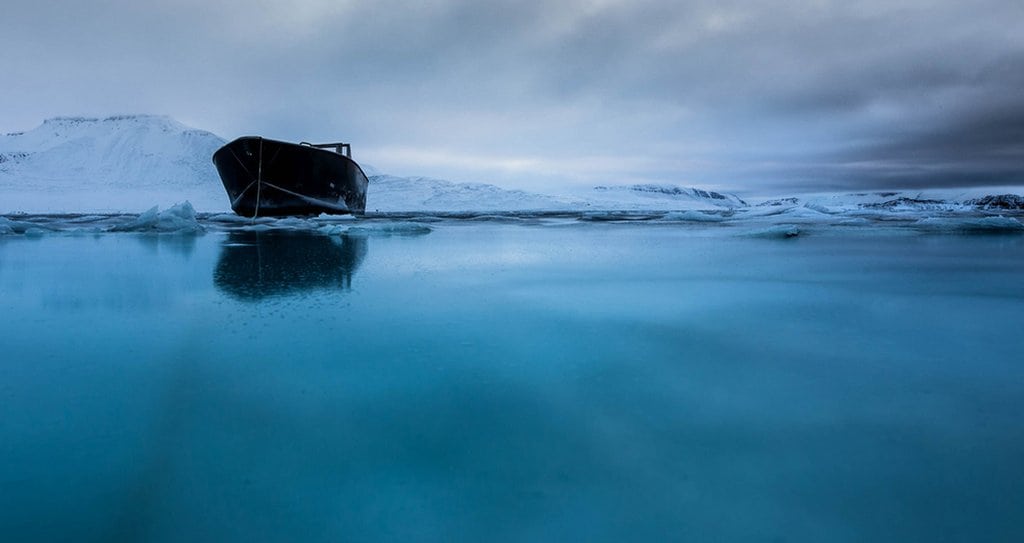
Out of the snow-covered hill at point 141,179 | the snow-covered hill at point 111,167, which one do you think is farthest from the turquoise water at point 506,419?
the snow-covered hill at point 111,167

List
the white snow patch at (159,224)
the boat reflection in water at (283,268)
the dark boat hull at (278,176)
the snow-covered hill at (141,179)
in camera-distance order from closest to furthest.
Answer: the boat reflection in water at (283,268)
the white snow patch at (159,224)
the dark boat hull at (278,176)
the snow-covered hill at (141,179)

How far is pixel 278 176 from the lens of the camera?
1650 centimetres

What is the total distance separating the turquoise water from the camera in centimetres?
120

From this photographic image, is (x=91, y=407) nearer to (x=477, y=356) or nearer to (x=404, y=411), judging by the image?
(x=404, y=411)

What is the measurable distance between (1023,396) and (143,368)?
128 inches

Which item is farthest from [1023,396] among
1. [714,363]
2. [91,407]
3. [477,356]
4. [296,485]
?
[91,407]

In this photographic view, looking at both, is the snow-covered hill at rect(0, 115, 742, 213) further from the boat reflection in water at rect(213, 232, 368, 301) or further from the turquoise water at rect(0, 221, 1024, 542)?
the turquoise water at rect(0, 221, 1024, 542)

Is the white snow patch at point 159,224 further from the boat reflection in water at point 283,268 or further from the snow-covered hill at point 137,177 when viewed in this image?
the snow-covered hill at point 137,177

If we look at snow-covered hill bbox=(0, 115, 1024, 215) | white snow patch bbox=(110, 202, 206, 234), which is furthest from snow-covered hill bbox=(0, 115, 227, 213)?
white snow patch bbox=(110, 202, 206, 234)

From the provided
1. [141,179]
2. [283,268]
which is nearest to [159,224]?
[283,268]

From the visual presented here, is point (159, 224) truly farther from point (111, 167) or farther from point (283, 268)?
point (111, 167)

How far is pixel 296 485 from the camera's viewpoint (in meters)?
1.29

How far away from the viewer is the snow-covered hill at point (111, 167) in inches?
1802

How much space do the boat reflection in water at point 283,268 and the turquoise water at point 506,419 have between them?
254mm
